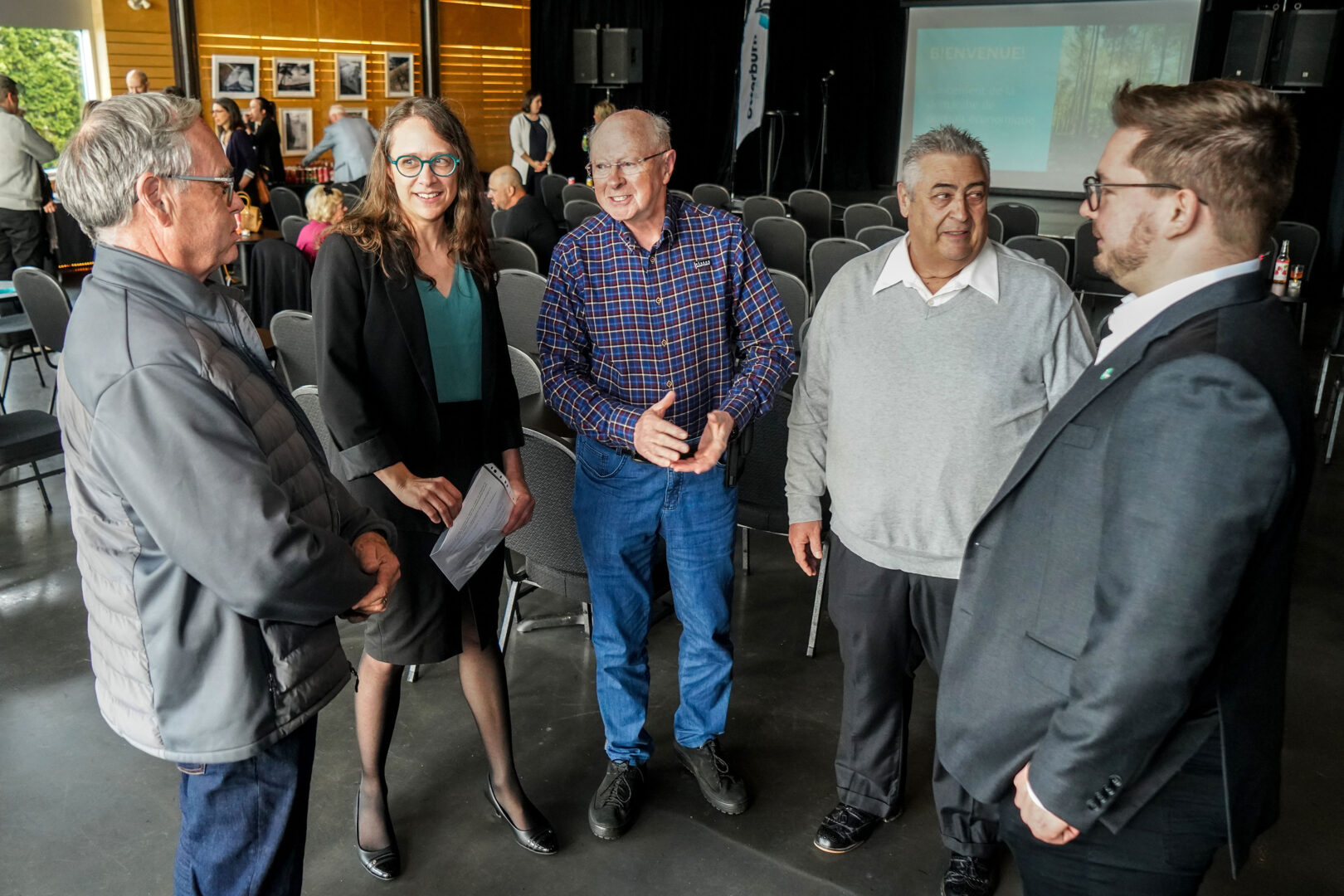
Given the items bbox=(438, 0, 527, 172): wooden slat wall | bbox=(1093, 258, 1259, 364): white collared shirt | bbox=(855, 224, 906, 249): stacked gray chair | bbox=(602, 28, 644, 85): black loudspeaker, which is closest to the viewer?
bbox=(1093, 258, 1259, 364): white collared shirt

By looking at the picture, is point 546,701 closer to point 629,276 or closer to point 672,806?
point 672,806

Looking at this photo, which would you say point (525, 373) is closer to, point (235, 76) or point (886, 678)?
point (886, 678)

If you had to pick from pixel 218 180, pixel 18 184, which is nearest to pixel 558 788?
pixel 218 180

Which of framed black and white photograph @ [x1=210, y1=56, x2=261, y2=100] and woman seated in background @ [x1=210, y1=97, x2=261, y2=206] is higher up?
framed black and white photograph @ [x1=210, y1=56, x2=261, y2=100]

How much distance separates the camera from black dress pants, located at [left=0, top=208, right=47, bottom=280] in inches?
302

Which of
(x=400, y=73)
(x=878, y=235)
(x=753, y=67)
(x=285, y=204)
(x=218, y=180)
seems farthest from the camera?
(x=400, y=73)

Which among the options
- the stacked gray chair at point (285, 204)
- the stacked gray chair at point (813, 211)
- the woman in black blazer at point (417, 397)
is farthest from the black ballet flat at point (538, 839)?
the stacked gray chair at point (285, 204)

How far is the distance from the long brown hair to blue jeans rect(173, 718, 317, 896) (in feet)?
3.10

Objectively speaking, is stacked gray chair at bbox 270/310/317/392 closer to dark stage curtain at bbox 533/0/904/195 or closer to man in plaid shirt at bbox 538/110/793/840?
man in plaid shirt at bbox 538/110/793/840

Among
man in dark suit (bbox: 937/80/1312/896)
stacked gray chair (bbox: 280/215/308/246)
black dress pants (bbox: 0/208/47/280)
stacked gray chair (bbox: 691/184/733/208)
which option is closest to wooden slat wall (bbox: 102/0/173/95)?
black dress pants (bbox: 0/208/47/280)

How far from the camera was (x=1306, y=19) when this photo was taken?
30.0ft

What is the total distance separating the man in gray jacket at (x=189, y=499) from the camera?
4.49ft

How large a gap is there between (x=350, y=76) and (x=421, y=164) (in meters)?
11.5

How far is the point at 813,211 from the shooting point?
861 cm
